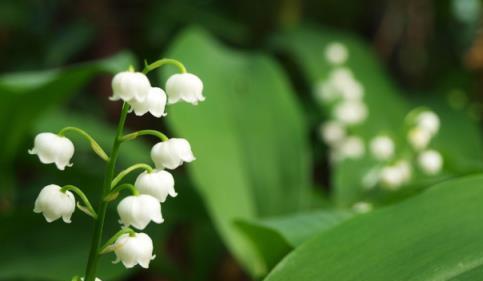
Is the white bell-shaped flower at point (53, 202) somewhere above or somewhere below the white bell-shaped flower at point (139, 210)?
above

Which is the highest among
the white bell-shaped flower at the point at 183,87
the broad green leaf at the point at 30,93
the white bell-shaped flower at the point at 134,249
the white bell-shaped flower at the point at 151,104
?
the broad green leaf at the point at 30,93

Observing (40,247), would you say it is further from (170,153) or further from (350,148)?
(170,153)

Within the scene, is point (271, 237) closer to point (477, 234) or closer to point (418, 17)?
point (477, 234)

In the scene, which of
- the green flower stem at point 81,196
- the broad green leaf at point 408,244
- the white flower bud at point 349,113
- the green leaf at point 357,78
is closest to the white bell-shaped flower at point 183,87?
the green flower stem at point 81,196

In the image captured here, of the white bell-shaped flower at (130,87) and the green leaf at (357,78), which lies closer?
the white bell-shaped flower at (130,87)

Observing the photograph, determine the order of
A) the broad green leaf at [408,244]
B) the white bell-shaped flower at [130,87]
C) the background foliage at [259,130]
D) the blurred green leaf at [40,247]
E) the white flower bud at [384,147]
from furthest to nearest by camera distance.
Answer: the white flower bud at [384,147]
the blurred green leaf at [40,247]
the background foliage at [259,130]
the broad green leaf at [408,244]
the white bell-shaped flower at [130,87]

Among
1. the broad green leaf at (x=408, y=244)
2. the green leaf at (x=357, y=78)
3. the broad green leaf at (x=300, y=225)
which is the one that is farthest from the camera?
the green leaf at (x=357, y=78)

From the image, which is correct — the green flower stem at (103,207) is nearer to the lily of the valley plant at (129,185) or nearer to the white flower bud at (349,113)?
the lily of the valley plant at (129,185)
